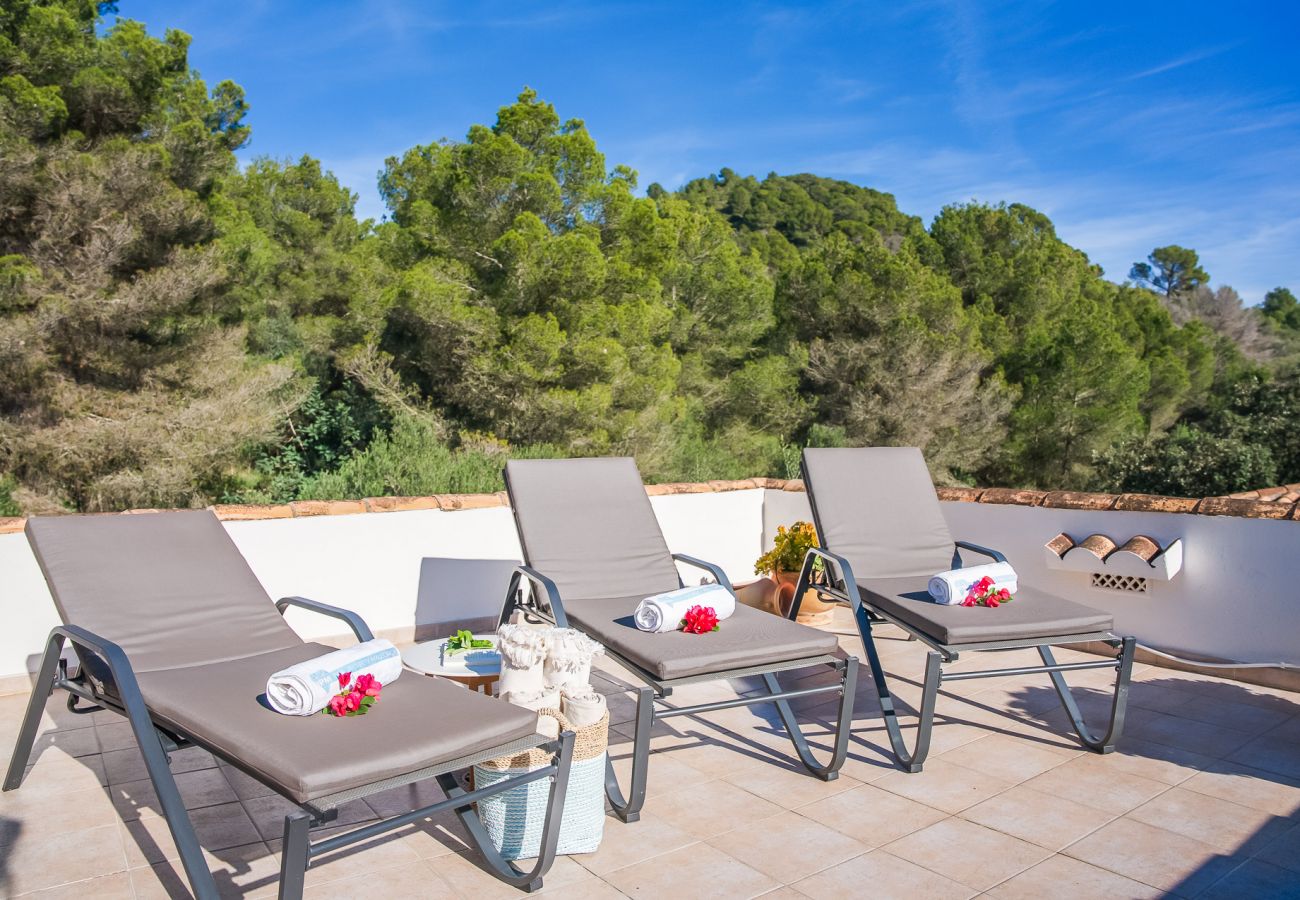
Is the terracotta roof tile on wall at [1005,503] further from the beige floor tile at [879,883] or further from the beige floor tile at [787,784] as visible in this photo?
the beige floor tile at [879,883]

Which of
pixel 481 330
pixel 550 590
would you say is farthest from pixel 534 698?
pixel 481 330

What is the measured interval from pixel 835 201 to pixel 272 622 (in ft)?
71.9

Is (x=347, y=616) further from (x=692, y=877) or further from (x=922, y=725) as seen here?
(x=922, y=725)

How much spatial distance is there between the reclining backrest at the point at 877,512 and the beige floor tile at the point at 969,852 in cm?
147

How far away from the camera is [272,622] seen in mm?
3082

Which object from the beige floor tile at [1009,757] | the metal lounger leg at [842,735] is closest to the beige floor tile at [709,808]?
the metal lounger leg at [842,735]

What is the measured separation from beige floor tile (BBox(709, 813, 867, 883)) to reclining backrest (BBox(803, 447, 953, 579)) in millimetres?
1516

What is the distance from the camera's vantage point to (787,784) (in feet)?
9.97

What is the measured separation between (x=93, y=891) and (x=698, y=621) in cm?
185

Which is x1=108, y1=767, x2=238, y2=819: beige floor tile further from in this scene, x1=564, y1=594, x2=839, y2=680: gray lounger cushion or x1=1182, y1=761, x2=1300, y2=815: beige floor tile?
x1=1182, y1=761, x2=1300, y2=815: beige floor tile

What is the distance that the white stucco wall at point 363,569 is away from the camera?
3840 millimetres

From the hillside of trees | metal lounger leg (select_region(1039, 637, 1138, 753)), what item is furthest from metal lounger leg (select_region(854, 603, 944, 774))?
the hillside of trees

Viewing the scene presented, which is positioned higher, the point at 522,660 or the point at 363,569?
the point at 522,660

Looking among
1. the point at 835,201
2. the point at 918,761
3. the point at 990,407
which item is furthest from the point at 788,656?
the point at 835,201
